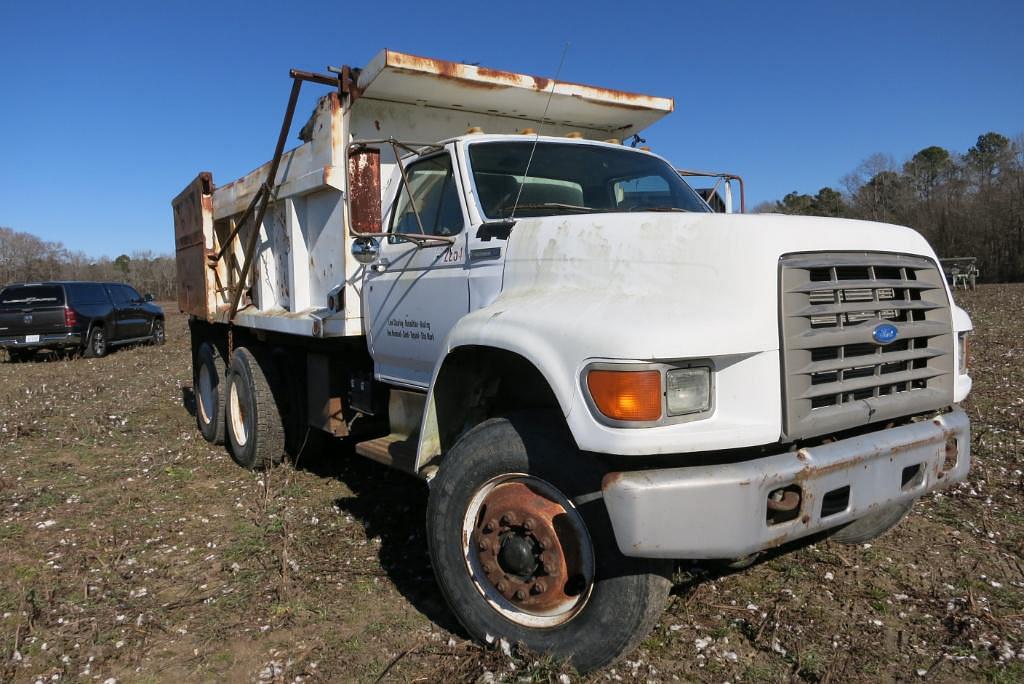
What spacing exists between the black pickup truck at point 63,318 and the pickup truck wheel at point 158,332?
117cm

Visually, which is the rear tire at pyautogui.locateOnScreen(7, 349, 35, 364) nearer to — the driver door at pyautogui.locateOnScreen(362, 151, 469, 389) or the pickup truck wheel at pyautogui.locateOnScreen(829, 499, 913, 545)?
the driver door at pyautogui.locateOnScreen(362, 151, 469, 389)

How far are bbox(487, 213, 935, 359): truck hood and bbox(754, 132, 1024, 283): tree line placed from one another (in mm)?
34304

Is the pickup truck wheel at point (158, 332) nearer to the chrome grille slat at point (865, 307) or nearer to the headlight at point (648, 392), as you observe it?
the headlight at point (648, 392)

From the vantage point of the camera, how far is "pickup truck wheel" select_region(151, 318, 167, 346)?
19.6m

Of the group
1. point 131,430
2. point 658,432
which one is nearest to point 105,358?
point 131,430

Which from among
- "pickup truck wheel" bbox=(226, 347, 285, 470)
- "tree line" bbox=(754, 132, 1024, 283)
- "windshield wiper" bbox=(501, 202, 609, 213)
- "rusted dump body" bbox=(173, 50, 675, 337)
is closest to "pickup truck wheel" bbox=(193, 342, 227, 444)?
"pickup truck wheel" bbox=(226, 347, 285, 470)

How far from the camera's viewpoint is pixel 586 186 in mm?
4379

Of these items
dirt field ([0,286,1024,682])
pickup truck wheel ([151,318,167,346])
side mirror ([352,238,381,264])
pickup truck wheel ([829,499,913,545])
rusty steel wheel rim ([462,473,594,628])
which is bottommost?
dirt field ([0,286,1024,682])

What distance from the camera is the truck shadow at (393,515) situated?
397 centimetres

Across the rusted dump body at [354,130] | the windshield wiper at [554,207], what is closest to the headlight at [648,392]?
the windshield wiper at [554,207]

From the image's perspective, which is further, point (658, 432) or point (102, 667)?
point (102, 667)

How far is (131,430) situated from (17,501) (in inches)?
109

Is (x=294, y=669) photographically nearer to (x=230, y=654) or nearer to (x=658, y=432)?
(x=230, y=654)

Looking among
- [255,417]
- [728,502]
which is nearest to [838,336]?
[728,502]
